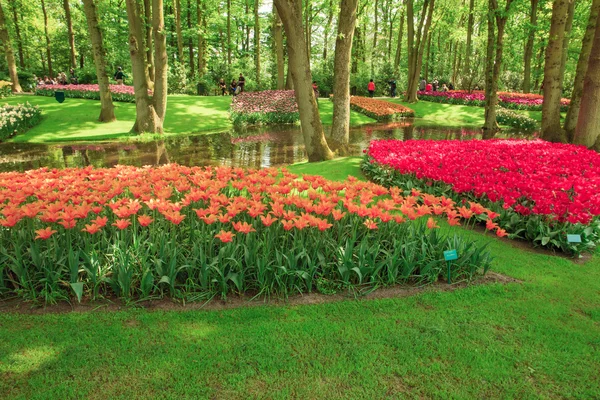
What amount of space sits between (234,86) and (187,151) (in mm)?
19072

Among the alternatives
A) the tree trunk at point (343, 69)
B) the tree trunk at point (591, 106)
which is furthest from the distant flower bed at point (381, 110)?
the tree trunk at point (591, 106)

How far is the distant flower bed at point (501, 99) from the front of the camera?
2922 centimetres

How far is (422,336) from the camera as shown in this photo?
3488 millimetres

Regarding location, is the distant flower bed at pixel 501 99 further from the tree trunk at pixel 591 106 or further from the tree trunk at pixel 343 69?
the tree trunk at pixel 343 69

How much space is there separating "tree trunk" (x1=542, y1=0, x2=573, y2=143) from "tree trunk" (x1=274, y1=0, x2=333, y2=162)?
767cm

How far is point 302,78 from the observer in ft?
34.1

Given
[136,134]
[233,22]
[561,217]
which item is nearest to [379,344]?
[561,217]

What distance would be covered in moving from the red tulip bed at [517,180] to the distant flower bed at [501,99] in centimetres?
2217

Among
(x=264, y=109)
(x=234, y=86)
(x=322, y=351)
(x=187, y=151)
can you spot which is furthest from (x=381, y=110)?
(x=322, y=351)

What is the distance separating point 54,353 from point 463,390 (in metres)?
3.09

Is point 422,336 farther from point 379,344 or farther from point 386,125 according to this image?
point 386,125

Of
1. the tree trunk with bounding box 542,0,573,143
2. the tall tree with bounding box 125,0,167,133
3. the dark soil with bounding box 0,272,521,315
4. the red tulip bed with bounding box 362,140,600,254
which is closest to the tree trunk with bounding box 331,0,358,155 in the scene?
the red tulip bed with bounding box 362,140,600,254

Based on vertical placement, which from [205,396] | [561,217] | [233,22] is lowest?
[205,396]

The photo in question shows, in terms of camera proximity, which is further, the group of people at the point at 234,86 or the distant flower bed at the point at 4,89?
the group of people at the point at 234,86
